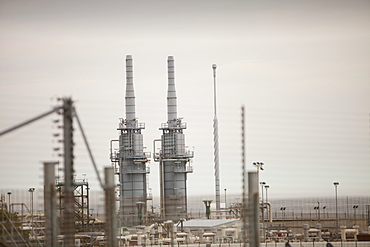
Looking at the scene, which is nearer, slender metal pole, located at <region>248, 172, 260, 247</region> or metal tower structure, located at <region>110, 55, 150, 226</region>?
slender metal pole, located at <region>248, 172, 260, 247</region>

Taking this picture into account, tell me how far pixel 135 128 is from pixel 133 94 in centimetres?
255

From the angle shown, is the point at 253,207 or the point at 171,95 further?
the point at 171,95

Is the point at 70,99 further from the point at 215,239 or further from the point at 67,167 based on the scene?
the point at 215,239

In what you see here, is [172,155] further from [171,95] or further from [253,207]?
[253,207]

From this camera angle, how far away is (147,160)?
182 feet

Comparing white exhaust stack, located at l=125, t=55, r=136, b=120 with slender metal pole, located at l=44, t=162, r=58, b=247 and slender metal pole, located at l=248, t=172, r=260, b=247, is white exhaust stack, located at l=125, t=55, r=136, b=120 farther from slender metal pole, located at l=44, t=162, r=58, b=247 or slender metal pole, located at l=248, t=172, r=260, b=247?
slender metal pole, located at l=248, t=172, r=260, b=247

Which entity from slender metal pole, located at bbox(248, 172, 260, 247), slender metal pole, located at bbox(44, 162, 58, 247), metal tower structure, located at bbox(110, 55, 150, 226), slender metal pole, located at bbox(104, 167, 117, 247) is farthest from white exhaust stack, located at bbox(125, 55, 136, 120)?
slender metal pole, located at bbox(248, 172, 260, 247)

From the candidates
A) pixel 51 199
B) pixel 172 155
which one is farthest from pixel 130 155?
pixel 51 199

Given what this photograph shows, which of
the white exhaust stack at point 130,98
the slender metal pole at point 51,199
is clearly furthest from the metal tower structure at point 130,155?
the slender metal pole at point 51,199

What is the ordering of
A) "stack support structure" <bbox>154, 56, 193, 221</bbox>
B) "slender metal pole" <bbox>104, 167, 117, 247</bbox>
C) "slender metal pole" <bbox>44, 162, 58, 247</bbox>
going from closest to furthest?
"slender metal pole" <bbox>104, 167, 117, 247</bbox> < "slender metal pole" <bbox>44, 162, 58, 247</bbox> < "stack support structure" <bbox>154, 56, 193, 221</bbox>

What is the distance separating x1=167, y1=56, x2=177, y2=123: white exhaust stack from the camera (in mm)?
54688

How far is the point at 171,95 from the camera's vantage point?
181ft

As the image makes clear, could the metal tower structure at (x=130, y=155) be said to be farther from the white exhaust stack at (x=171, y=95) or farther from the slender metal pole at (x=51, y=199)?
the slender metal pole at (x=51, y=199)

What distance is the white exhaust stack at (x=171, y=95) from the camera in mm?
54688
